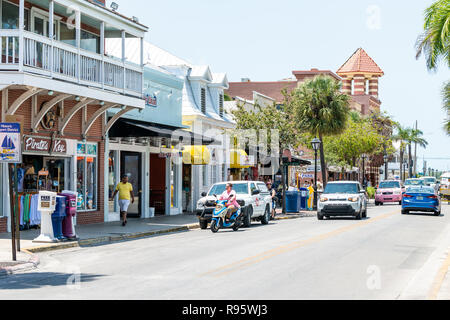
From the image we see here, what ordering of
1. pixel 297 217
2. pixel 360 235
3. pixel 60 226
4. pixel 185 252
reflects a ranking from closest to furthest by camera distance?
pixel 185 252
pixel 60 226
pixel 360 235
pixel 297 217

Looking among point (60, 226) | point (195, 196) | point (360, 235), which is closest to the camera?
point (60, 226)

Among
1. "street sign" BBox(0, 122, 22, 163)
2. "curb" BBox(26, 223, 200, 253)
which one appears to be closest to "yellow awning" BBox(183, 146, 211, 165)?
"curb" BBox(26, 223, 200, 253)

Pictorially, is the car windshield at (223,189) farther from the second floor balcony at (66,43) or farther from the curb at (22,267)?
the curb at (22,267)

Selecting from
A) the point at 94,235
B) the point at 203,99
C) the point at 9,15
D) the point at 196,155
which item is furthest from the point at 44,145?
the point at 203,99

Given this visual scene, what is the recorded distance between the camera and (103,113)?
84.0 feet

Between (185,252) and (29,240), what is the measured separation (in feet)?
17.1

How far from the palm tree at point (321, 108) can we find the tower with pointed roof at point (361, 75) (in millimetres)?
46809

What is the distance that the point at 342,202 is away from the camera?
1104 inches

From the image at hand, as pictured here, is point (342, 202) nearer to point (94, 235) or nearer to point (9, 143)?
point (94, 235)

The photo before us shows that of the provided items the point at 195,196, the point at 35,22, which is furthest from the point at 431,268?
the point at 195,196

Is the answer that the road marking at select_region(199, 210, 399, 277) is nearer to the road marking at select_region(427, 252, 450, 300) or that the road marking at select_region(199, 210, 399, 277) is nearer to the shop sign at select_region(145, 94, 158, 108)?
the road marking at select_region(427, 252, 450, 300)

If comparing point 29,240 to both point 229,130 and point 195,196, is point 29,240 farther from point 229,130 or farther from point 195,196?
point 229,130

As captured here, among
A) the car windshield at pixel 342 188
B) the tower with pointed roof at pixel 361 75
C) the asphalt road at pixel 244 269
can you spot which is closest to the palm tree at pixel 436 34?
the asphalt road at pixel 244 269
